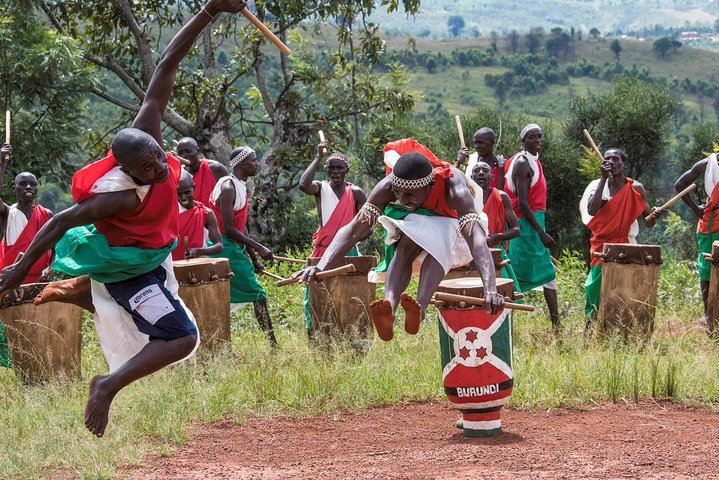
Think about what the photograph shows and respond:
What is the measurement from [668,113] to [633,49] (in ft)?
226

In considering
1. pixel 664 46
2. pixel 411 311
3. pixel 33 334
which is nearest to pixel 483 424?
pixel 411 311

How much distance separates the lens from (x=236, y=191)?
9336 millimetres

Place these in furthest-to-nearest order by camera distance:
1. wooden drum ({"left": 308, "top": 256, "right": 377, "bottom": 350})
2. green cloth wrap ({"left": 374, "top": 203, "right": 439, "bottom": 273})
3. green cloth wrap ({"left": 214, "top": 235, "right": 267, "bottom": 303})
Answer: green cloth wrap ({"left": 214, "top": 235, "right": 267, "bottom": 303}) → wooden drum ({"left": 308, "top": 256, "right": 377, "bottom": 350}) → green cloth wrap ({"left": 374, "top": 203, "right": 439, "bottom": 273})

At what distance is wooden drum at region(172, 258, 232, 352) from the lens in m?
7.95

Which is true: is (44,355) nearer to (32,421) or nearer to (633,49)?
(32,421)

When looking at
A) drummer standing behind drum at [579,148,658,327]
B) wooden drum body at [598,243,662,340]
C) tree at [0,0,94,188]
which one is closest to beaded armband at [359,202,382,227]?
wooden drum body at [598,243,662,340]

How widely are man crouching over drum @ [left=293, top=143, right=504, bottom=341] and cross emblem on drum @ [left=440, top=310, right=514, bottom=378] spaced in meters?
0.28

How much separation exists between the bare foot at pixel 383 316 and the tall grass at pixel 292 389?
121cm

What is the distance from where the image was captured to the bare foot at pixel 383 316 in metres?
6.02

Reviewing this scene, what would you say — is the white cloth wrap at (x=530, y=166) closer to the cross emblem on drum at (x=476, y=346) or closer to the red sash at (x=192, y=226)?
the red sash at (x=192, y=226)

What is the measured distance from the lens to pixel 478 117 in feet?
71.2

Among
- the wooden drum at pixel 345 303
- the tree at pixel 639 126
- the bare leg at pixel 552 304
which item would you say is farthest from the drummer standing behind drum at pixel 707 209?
the tree at pixel 639 126

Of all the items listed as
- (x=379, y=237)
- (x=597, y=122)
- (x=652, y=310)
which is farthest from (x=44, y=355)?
(x=597, y=122)

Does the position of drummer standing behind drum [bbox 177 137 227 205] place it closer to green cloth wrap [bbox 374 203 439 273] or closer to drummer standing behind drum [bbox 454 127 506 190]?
drummer standing behind drum [bbox 454 127 506 190]
